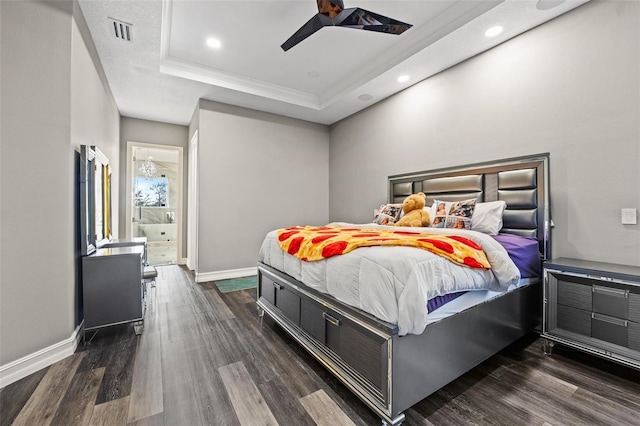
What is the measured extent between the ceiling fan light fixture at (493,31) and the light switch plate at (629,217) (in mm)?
1988

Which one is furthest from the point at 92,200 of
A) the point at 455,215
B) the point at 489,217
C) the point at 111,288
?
the point at 489,217

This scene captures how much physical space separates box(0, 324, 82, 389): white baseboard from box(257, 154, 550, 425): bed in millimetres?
1519

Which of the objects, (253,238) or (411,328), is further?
(253,238)

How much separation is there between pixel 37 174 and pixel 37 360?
1.31m

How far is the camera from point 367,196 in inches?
188

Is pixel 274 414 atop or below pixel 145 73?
below

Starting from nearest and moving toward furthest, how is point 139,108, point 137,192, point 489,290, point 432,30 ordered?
point 489,290
point 432,30
point 139,108
point 137,192

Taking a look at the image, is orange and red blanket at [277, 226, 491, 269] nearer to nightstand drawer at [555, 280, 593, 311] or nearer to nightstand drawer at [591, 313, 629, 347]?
nightstand drawer at [555, 280, 593, 311]

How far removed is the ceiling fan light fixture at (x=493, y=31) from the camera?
2.71 metres

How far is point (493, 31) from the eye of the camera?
277 cm

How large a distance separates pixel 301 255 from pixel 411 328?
3.36 feet

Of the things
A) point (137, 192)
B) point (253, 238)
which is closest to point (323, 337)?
point (253, 238)

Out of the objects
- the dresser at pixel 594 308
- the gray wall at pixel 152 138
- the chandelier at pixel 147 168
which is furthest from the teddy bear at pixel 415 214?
the chandelier at pixel 147 168

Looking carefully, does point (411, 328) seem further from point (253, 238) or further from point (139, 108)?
point (139, 108)
